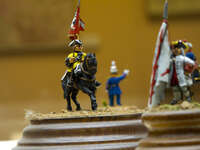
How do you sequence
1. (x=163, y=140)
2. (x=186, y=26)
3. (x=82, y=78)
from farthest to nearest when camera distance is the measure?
1. (x=186, y=26)
2. (x=82, y=78)
3. (x=163, y=140)

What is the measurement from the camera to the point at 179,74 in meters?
4.55

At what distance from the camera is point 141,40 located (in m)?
11.4

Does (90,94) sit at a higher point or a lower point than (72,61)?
lower

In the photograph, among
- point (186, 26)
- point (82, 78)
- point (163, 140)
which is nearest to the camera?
point (163, 140)

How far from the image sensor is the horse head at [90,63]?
6.36m

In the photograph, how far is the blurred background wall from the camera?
11.3 meters

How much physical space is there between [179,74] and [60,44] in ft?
23.3

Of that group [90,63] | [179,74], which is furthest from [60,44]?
[179,74]

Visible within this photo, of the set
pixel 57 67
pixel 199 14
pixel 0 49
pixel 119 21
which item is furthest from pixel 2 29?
pixel 199 14

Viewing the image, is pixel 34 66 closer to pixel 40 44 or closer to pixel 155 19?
pixel 40 44

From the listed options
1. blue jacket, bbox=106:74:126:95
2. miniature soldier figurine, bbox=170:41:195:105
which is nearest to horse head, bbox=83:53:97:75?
miniature soldier figurine, bbox=170:41:195:105

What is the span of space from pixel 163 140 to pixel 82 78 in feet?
8.23

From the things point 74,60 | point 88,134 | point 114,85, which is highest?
point 74,60

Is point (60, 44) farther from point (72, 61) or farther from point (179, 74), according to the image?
point (179, 74)
